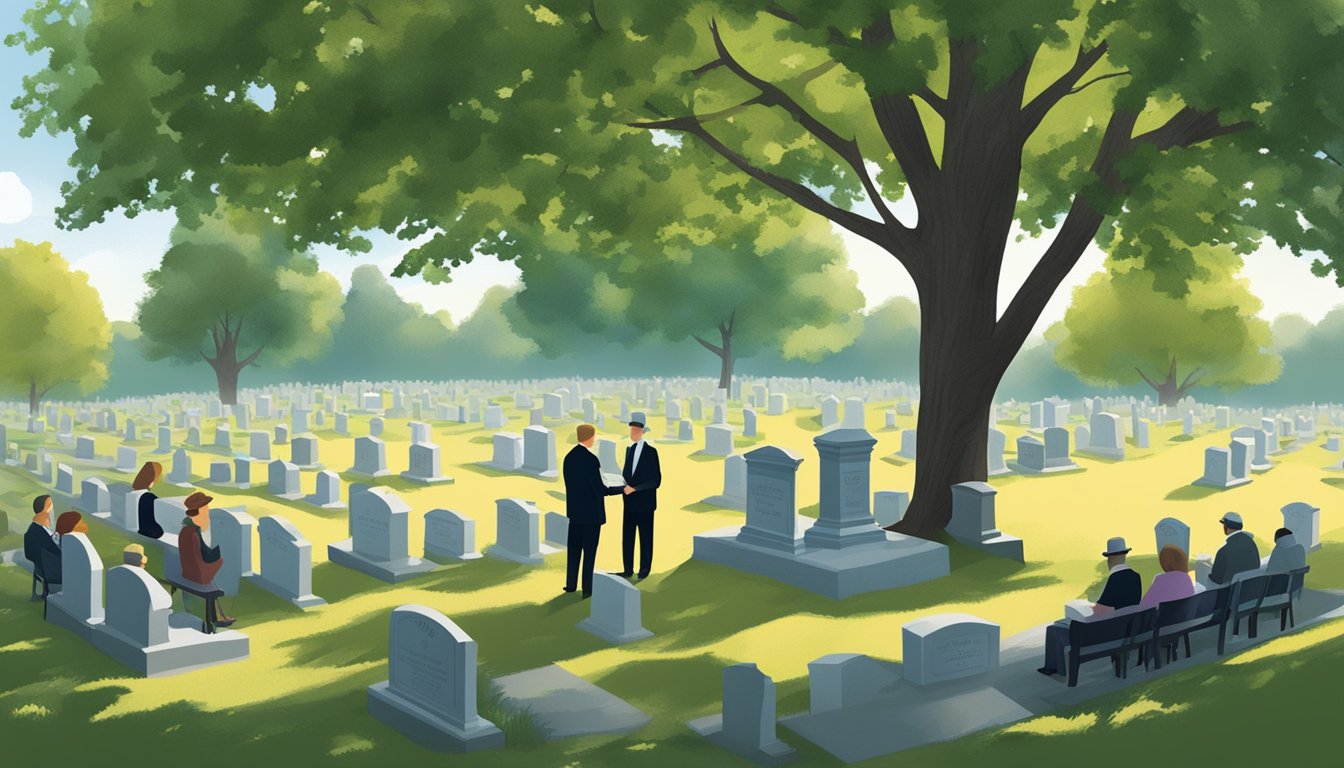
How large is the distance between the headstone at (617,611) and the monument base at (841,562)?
2.60 metres

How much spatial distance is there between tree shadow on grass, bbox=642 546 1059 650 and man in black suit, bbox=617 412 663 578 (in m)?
0.46

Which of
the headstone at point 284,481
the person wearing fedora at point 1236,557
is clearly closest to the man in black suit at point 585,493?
the person wearing fedora at point 1236,557

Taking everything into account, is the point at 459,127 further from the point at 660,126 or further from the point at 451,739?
the point at 451,739

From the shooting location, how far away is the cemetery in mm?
9336

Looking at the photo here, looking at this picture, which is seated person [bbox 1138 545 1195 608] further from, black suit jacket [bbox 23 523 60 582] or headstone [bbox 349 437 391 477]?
headstone [bbox 349 437 391 477]

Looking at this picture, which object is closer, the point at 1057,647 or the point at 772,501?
the point at 1057,647

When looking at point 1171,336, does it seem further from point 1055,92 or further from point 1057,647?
point 1057,647

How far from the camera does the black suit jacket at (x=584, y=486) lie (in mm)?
13039

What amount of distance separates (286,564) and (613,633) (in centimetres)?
455

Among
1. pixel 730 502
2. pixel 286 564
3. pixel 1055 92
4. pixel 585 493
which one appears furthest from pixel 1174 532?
pixel 286 564

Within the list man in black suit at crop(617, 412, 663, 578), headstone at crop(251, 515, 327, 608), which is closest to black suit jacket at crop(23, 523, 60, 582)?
headstone at crop(251, 515, 327, 608)

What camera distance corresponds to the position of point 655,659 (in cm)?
1136

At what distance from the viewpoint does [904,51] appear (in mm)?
12336

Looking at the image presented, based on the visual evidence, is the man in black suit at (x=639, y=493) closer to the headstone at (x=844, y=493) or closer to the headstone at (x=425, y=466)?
the headstone at (x=844, y=493)
